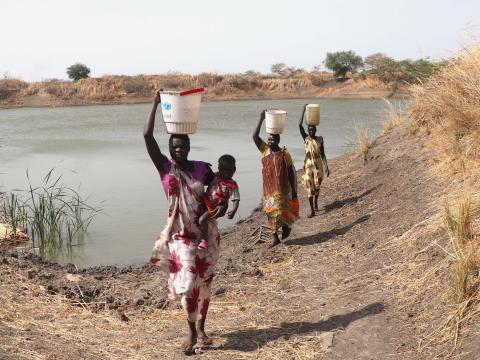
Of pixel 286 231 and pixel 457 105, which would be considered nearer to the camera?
pixel 286 231

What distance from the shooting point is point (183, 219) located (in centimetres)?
385

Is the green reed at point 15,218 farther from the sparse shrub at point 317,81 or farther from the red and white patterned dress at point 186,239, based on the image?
the sparse shrub at point 317,81

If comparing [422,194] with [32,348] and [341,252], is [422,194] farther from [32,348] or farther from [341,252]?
[32,348]

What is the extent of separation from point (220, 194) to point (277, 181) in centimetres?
293

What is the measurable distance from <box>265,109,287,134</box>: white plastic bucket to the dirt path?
1419mm

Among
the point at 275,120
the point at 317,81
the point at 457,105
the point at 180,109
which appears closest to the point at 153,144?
the point at 180,109

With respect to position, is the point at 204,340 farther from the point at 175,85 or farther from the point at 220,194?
the point at 175,85

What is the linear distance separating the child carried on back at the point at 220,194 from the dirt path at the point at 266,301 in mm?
942

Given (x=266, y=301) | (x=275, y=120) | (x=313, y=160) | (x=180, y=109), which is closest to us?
(x=180, y=109)

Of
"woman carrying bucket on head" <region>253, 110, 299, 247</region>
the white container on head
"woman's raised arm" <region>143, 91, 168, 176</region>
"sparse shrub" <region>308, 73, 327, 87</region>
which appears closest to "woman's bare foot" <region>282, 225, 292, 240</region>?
"woman carrying bucket on head" <region>253, 110, 299, 247</region>

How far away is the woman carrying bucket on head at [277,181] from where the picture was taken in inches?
258

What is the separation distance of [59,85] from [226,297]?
47184mm

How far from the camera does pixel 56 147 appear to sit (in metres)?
19.2

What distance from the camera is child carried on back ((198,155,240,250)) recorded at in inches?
150
